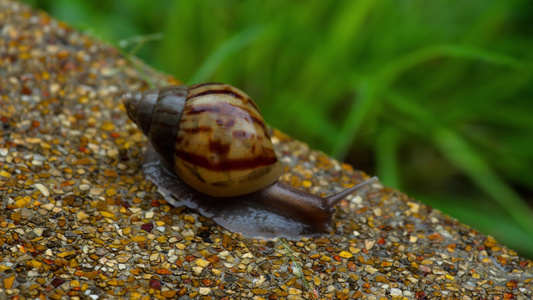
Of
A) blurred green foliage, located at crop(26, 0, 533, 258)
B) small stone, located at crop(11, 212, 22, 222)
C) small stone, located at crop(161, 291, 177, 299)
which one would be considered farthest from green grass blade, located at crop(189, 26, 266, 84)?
small stone, located at crop(161, 291, 177, 299)

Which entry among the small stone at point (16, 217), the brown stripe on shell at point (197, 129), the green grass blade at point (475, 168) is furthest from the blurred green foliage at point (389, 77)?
the small stone at point (16, 217)

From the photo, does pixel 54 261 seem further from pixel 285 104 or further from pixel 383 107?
pixel 383 107

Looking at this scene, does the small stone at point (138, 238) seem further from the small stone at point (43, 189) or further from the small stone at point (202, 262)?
the small stone at point (43, 189)

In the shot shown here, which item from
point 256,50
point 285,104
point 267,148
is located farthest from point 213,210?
point 256,50

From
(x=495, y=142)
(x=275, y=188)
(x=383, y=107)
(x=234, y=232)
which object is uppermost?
(x=495, y=142)

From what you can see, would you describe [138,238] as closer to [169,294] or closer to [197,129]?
[169,294]

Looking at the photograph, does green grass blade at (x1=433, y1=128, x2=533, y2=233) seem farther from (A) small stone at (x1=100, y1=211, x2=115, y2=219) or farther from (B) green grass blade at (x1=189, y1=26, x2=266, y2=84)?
(A) small stone at (x1=100, y1=211, x2=115, y2=219)

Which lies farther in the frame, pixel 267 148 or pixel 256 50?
pixel 256 50
